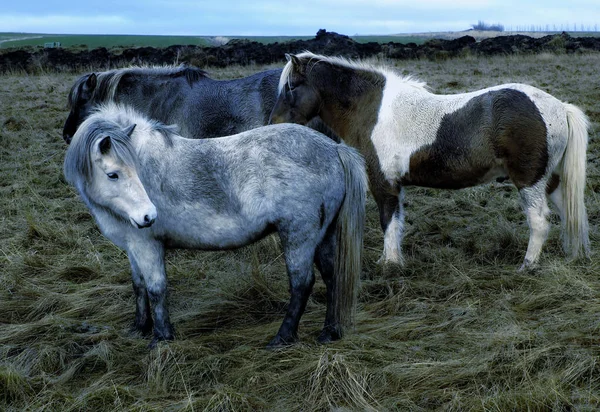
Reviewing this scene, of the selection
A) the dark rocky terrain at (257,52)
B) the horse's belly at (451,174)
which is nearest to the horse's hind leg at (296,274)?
the horse's belly at (451,174)

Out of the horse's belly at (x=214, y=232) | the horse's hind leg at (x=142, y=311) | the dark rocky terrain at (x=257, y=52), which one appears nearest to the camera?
the horse's belly at (x=214, y=232)

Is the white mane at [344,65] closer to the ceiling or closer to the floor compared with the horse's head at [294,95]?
closer to the ceiling

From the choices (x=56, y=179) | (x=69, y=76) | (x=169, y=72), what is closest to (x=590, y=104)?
(x=169, y=72)

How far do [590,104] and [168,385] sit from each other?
1009 cm

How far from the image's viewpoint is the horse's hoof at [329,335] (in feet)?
13.0

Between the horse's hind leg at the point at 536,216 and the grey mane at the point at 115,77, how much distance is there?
11.4ft

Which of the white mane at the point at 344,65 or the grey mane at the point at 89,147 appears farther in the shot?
the white mane at the point at 344,65

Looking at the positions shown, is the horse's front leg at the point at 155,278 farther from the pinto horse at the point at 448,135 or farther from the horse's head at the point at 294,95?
the horse's head at the point at 294,95

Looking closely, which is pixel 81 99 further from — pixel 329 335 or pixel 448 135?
pixel 329 335

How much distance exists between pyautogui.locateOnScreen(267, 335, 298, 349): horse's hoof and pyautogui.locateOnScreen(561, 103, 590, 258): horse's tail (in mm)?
2530

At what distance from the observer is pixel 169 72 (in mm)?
6602

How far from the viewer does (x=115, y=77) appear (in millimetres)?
6438

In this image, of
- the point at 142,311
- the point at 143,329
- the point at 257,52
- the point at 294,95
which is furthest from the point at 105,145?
the point at 257,52

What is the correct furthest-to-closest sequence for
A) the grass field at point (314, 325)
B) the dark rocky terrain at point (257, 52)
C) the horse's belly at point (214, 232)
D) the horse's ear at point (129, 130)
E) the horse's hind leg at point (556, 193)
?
1. the dark rocky terrain at point (257, 52)
2. the horse's hind leg at point (556, 193)
3. the horse's belly at point (214, 232)
4. the horse's ear at point (129, 130)
5. the grass field at point (314, 325)
